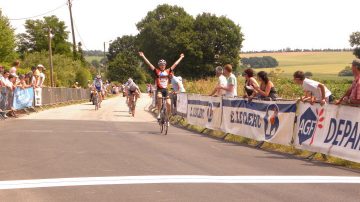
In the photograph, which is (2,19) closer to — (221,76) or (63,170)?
(221,76)

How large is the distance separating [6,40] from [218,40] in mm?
37369

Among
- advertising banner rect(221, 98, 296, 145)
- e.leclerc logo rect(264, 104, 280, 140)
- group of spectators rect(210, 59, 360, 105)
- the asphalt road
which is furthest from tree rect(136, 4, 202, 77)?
e.leclerc logo rect(264, 104, 280, 140)

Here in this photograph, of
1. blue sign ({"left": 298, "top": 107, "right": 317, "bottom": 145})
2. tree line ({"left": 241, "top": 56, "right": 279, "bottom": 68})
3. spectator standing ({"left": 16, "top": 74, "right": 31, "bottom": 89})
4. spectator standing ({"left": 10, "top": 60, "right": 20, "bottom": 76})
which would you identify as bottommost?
blue sign ({"left": 298, "top": 107, "right": 317, "bottom": 145})

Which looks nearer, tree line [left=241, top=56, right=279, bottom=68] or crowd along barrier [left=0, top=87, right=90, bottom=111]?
crowd along barrier [left=0, top=87, right=90, bottom=111]

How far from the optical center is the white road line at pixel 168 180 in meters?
7.67

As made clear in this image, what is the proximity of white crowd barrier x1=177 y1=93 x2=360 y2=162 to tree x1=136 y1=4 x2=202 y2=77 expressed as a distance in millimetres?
78280

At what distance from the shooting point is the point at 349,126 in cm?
1077

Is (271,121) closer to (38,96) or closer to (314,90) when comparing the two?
(314,90)

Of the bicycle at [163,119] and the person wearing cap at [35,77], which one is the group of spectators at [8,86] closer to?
the person wearing cap at [35,77]

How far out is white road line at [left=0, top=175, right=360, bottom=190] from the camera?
302 inches

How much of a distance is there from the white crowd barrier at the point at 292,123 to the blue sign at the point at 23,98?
8611 millimetres

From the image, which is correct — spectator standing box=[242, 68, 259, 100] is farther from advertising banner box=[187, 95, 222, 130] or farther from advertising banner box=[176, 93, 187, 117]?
advertising banner box=[176, 93, 187, 117]

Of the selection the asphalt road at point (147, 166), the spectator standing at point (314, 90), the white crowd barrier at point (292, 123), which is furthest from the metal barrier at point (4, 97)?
the spectator standing at point (314, 90)

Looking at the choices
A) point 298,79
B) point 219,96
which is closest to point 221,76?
point 219,96
